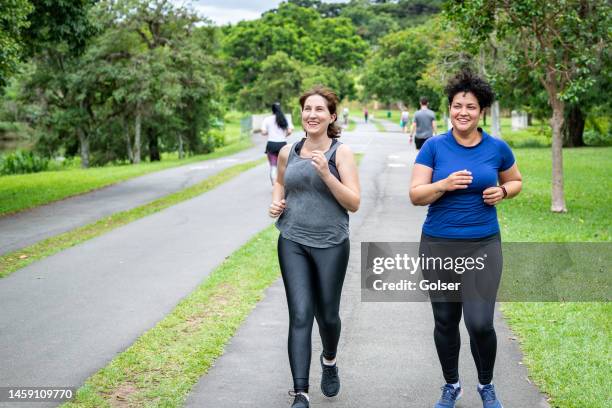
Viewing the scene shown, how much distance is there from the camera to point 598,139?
4003cm

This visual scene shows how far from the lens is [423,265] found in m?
4.80

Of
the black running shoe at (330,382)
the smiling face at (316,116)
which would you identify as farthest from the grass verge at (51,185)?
the smiling face at (316,116)

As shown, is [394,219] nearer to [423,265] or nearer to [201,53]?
[423,265]

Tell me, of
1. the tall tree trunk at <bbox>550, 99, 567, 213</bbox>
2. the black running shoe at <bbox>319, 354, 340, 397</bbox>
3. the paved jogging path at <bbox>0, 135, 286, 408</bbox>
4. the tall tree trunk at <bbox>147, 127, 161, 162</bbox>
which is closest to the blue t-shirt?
the black running shoe at <bbox>319, 354, 340, 397</bbox>

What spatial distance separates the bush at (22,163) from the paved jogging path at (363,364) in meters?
26.2

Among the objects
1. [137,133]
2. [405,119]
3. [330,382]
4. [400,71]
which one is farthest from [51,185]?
[400,71]

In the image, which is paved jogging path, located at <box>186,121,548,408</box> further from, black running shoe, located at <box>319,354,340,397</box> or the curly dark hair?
the curly dark hair

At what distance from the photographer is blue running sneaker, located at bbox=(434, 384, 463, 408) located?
484 cm

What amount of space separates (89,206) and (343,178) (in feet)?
43.4

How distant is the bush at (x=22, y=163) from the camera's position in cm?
3225

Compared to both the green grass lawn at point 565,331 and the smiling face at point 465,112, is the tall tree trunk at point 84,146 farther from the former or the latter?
the smiling face at point 465,112

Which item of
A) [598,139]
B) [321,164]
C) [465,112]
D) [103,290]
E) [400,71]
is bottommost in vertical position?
[598,139]

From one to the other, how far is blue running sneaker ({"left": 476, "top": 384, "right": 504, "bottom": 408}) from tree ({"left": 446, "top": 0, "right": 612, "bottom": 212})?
31.2 ft

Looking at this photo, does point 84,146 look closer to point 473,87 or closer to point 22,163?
point 22,163
